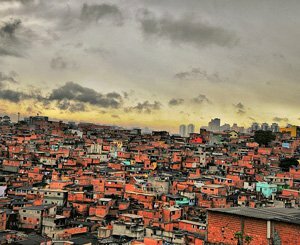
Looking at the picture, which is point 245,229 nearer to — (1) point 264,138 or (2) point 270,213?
(2) point 270,213

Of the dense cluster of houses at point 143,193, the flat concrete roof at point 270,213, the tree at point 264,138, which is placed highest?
the tree at point 264,138

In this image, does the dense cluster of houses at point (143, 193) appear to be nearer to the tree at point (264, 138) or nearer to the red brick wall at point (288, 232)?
the red brick wall at point (288, 232)

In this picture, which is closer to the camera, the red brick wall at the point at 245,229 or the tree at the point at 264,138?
the red brick wall at the point at 245,229

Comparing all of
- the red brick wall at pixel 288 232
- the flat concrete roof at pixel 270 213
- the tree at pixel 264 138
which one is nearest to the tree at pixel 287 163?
the tree at pixel 264 138

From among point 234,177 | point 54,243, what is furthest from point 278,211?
point 234,177

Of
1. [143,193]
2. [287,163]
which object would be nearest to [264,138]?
[287,163]

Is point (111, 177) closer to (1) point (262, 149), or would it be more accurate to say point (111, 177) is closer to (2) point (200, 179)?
(2) point (200, 179)

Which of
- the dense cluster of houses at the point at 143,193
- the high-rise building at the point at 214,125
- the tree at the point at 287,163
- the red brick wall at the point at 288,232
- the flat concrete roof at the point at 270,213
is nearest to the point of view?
the red brick wall at the point at 288,232

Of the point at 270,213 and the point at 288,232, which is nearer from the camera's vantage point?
the point at 288,232
